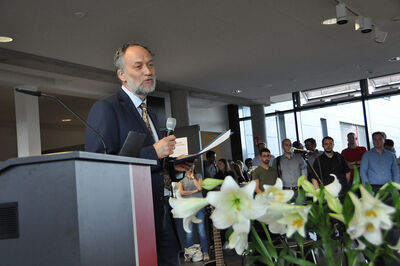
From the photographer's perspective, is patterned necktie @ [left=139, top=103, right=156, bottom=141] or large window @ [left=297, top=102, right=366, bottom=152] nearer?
patterned necktie @ [left=139, top=103, right=156, bottom=141]

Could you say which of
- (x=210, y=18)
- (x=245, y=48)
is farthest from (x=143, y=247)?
(x=245, y=48)

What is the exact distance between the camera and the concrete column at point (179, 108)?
34.4 feet

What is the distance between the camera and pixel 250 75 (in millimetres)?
9906

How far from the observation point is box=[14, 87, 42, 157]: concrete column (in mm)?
7918

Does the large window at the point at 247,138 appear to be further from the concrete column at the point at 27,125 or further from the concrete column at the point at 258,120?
the concrete column at the point at 27,125

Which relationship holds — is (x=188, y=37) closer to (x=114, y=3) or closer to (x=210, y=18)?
(x=210, y=18)

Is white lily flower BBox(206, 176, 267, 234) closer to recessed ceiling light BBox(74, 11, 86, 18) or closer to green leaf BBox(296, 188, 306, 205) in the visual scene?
green leaf BBox(296, 188, 306, 205)

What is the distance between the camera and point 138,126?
2168 mm

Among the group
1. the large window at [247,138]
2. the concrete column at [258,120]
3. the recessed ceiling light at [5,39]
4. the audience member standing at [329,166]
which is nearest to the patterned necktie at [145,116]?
the recessed ceiling light at [5,39]

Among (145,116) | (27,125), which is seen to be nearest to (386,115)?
(27,125)

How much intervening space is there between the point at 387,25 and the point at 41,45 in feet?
16.5

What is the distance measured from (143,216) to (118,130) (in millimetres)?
600

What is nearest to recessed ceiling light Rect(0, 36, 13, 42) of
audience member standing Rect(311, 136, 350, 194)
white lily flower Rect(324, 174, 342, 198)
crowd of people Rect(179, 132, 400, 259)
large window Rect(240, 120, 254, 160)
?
crowd of people Rect(179, 132, 400, 259)

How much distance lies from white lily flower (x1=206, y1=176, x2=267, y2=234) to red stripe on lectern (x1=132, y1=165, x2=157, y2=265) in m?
0.92
